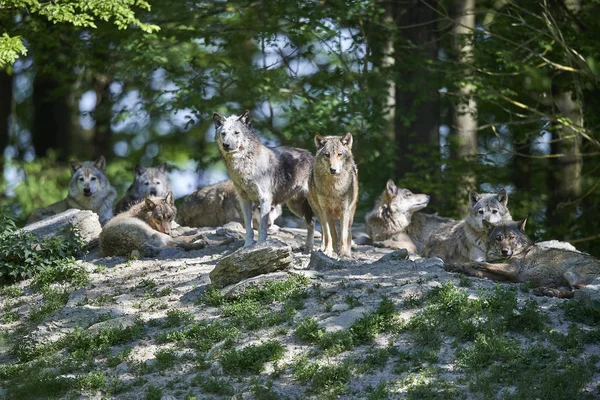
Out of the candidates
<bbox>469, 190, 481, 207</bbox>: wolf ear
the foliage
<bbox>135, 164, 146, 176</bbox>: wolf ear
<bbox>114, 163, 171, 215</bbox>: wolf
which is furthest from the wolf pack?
<bbox>135, 164, 146, 176</bbox>: wolf ear

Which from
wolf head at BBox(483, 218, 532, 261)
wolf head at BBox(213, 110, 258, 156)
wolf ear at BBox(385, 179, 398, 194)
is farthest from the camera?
wolf ear at BBox(385, 179, 398, 194)

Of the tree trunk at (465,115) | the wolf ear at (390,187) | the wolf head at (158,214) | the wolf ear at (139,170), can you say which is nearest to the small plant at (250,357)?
the wolf head at (158,214)

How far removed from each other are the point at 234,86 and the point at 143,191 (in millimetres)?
4208

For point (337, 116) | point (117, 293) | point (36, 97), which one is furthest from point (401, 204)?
point (36, 97)

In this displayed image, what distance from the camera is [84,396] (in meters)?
9.27

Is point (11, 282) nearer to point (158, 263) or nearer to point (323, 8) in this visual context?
point (158, 263)

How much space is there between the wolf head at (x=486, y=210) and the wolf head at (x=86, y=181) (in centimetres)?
731

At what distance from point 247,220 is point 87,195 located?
5015 mm

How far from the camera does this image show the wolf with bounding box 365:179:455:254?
18.8 m

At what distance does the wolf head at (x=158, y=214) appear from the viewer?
15.4m

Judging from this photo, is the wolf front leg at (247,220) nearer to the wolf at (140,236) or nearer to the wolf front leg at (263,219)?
the wolf front leg at (263,219)

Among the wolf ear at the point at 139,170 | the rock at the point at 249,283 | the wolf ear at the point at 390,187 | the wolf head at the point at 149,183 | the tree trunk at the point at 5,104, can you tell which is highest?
the tree trunk at the point at 5,104

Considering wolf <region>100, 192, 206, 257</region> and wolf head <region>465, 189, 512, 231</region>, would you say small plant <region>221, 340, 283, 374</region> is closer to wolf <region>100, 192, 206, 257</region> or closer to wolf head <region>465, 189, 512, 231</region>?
wolf <region>100, 192, 206, 257</region>

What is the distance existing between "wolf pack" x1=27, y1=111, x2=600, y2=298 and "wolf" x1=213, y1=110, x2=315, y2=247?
0.05 ft
